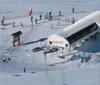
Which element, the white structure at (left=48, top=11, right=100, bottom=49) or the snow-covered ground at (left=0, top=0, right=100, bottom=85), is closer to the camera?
the snow-covered ground at (left=0, top=0, right=100, bottom=85)

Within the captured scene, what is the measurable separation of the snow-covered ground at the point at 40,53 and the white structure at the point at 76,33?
330 mm

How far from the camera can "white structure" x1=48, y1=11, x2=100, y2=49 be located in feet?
40.3

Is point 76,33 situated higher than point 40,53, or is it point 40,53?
point 76,33

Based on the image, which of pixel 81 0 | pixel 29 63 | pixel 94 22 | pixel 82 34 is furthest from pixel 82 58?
pixel 81 0

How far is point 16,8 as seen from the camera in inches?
855

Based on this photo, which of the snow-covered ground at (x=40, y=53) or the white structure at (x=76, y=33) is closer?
the snow-covered ground at (x=40, y=53)

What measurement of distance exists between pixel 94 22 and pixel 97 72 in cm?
631

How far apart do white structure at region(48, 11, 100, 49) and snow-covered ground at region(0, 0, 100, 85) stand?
1.08 ft

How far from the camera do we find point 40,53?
1204 cm

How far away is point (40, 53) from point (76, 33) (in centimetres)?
202

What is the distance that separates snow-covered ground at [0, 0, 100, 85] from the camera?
308 inches

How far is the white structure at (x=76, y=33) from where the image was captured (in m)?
12.3

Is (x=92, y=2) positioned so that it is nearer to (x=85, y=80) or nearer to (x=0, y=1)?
(x=0, y=1)

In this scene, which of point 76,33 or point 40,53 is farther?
point 76,33
